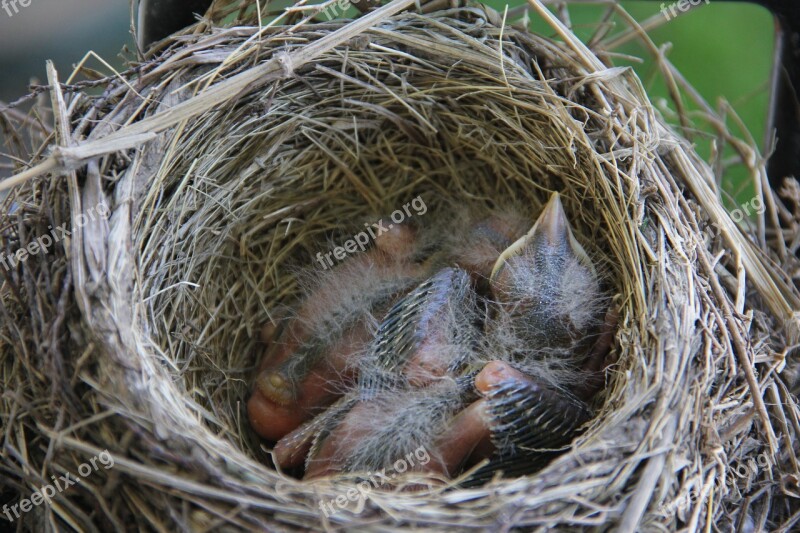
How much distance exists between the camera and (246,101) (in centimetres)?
110

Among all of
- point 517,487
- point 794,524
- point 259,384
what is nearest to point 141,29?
point 259,384

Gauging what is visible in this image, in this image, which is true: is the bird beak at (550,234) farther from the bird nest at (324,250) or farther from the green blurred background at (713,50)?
the green blurred background at (713,50)

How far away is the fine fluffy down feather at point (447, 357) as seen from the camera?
3.06ft

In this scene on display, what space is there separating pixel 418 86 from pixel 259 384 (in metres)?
0.57

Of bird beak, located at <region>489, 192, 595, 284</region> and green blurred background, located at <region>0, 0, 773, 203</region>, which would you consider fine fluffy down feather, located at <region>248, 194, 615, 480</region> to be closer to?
bird beak, located at <region>489, 192, 595, 284</region>

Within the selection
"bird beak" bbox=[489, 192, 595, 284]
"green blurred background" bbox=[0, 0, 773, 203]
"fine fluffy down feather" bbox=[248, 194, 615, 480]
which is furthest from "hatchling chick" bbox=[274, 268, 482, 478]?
"green blurred background" bbox=[0, 0, 773, 203]

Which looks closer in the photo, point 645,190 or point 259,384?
point 645,190

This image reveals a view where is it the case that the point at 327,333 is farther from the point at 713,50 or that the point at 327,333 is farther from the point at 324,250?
the point at 713,50

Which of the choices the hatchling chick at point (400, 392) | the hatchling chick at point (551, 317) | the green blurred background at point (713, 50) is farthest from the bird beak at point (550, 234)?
the green blurred background at point (713, 50)

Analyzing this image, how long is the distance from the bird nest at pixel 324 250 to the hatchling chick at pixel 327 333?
63mm

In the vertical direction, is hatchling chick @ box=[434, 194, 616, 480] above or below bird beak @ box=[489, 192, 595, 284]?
below

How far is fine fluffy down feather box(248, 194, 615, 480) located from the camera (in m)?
0.93

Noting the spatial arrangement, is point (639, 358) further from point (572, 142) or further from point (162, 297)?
point (162, 297)

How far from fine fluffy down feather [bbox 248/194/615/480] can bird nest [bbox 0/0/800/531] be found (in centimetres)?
6
